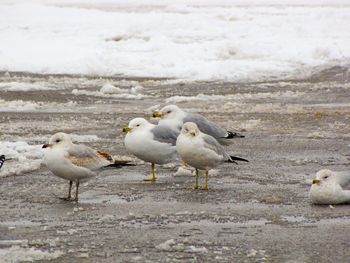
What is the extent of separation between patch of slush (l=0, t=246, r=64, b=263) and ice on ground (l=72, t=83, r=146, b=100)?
11.4 m

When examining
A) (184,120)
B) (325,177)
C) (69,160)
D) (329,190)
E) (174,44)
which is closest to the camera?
(329,190)

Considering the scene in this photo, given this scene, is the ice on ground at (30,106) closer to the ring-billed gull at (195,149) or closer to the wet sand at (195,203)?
the wet sand at (195,203)

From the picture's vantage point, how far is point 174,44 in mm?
27531

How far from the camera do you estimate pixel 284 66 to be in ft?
78.3

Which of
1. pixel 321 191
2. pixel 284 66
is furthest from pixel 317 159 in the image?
pixel 284 66

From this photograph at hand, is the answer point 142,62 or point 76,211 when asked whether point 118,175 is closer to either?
point 76,211

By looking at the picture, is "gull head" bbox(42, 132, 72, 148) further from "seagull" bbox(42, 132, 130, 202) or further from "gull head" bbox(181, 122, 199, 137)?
"gull head" bbox(181, 122, 199, 137)

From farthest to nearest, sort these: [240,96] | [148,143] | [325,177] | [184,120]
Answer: [240,96] → [184,120] → [148,143] → [325,177]

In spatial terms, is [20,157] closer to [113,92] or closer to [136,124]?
[136,124]

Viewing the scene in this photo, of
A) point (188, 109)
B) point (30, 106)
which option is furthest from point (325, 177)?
point (30, 106)

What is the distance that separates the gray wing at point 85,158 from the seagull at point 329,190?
6.93ft

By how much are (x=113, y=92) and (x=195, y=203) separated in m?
10.3

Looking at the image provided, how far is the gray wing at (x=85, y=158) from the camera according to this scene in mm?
8469

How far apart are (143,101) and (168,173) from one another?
282 inches
